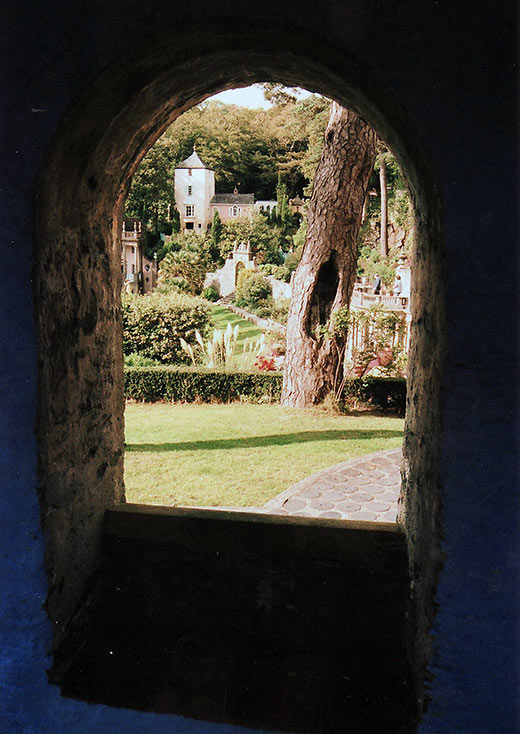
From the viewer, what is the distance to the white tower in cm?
5309

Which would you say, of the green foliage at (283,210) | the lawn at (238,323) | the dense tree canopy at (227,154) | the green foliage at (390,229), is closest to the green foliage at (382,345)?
the lawn at (238,323)

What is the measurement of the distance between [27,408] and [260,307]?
27523 mm

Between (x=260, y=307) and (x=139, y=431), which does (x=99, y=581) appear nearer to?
(x=139, y=431)

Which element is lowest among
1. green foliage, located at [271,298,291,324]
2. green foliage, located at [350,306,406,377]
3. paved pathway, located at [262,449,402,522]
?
paved pathway, located at [262,449,402,522]

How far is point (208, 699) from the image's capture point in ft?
6.61

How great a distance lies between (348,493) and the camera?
605 cm

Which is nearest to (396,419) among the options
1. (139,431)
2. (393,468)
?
(393,468)

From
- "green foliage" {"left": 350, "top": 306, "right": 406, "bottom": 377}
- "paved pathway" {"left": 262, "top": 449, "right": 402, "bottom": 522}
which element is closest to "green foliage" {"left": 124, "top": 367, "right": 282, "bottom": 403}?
"green foliage" {"left": 350, "top": 306, "right": 406, "bottom": 377}

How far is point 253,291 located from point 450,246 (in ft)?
97.0

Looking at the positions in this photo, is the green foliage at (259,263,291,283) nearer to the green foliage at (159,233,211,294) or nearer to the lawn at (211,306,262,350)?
the lawn at (211,306,262,350)

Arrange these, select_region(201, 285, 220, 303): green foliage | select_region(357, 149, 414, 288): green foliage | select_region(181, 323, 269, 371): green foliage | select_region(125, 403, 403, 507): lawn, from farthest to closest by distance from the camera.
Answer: select_region(201, 285, 220, 303): green foliage < select_region(357, 149, 414, 288): green foliage < select_region(181, 323, 269, 371): green foliage < select_region(125, 403, 403, 507): lawn

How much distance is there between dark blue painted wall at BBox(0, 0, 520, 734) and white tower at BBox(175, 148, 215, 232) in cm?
5268

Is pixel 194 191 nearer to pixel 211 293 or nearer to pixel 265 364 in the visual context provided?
pixel 211 293

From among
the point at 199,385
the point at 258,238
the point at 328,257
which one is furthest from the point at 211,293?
the point at 328,257
